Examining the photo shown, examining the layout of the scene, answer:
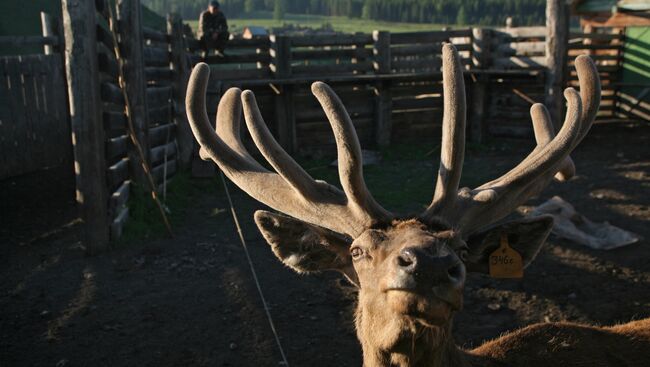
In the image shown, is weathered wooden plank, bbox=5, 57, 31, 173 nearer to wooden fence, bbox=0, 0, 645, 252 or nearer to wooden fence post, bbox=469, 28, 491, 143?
wooden fence, bbox=0, 0, 645, 252

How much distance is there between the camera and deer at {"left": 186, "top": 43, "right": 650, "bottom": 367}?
2.60 m

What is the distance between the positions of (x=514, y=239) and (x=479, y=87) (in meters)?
11.8

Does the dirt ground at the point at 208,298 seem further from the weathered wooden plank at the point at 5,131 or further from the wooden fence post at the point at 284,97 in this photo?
the wooden fence post at the point at 284,97

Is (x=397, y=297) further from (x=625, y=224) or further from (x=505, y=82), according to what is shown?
(x=505, y=82)

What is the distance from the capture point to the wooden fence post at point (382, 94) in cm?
1398

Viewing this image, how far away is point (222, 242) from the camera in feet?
25.5

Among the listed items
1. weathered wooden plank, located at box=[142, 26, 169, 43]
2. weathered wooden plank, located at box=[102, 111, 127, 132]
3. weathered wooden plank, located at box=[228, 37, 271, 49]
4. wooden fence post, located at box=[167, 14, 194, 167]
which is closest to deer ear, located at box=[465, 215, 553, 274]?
weathered wooden plank, located at box=[102, 111, 127, 132]

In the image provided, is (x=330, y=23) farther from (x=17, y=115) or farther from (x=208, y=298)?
(x=208, y=298)

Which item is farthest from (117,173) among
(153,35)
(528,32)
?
(528,32)

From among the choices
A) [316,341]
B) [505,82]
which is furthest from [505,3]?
[316,341]

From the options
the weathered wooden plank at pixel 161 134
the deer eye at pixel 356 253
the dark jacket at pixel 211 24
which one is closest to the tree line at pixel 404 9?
the dark jacket at pixel 211 24

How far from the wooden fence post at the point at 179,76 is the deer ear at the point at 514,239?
8.44 metres

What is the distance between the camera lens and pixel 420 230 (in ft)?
9.31

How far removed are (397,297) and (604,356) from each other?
1.71m
